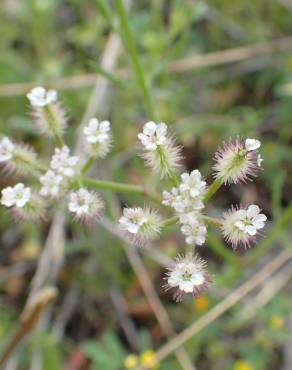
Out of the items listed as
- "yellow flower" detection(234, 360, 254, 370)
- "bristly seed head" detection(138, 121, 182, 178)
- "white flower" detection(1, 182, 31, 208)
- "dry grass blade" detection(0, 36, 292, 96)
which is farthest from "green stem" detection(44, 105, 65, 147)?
"yellow flower" detection(234, 360, 254, 370)

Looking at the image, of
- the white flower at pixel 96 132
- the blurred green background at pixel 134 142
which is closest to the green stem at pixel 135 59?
the blurred green background at pixel 134 142

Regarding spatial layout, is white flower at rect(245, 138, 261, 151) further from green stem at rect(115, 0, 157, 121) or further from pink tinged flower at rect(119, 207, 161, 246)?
green stem at rect(115, 0, 157, 121)

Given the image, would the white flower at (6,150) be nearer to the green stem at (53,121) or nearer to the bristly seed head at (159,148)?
the green stem at (53,121)

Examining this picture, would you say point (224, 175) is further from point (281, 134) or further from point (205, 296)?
point (281, 134)

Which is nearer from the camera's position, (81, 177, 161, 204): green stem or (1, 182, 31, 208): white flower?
(1, 182, 31, 208): white flower

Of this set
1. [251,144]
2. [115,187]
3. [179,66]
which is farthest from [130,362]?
[179,66]

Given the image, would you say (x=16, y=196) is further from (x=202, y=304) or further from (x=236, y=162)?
(x=202, y=304)
